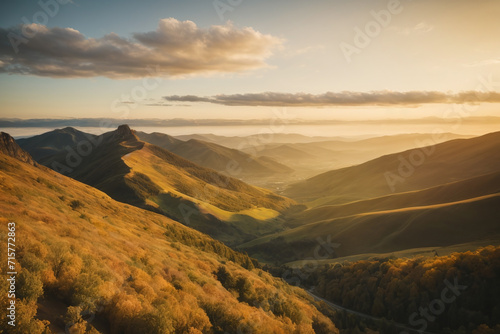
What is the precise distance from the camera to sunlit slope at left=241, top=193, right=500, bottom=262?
100 meters

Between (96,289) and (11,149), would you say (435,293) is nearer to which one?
(96,289)

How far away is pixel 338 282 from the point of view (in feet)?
248

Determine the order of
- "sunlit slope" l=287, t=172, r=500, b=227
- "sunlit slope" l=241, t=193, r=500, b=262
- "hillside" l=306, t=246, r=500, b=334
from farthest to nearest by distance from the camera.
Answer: "sunlit slope" l=287, t=172, r=500, b=227 < "sunlit slope" l=241, t=193, r=500, b=262 < "hillside" l=306, t=246, r=500, b=334

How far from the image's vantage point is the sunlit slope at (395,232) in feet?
330

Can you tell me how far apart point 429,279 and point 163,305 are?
197 feet

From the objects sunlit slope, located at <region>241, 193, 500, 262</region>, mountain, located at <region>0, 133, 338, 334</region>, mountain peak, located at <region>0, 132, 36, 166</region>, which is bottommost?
sunlit slope, located at <region>241, 193, 500, 262</region>

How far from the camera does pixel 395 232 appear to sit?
11638cm

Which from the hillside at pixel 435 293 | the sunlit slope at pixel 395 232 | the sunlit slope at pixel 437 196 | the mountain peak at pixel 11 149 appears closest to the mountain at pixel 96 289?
the hillside at pixel 435 293

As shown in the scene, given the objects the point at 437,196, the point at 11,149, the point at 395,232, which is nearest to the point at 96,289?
the point at 11,149

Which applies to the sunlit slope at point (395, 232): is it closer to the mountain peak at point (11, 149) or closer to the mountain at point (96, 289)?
the mountain at point (96, 289)

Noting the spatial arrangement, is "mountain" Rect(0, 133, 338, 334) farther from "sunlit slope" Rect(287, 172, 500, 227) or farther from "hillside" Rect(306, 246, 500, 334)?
"sunlit slope" Rect(287, 172, 500, 227)

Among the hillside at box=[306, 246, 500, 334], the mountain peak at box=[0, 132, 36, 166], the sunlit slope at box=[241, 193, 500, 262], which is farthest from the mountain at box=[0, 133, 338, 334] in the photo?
the sunlit slope at box=[241, 193, 500, 262]

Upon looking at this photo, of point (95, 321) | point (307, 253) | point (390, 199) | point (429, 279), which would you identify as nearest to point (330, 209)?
point (390, 199)

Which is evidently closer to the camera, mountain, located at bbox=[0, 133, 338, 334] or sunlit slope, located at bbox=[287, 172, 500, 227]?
mountain, located at bbox=[0, 133, 338, 334]
